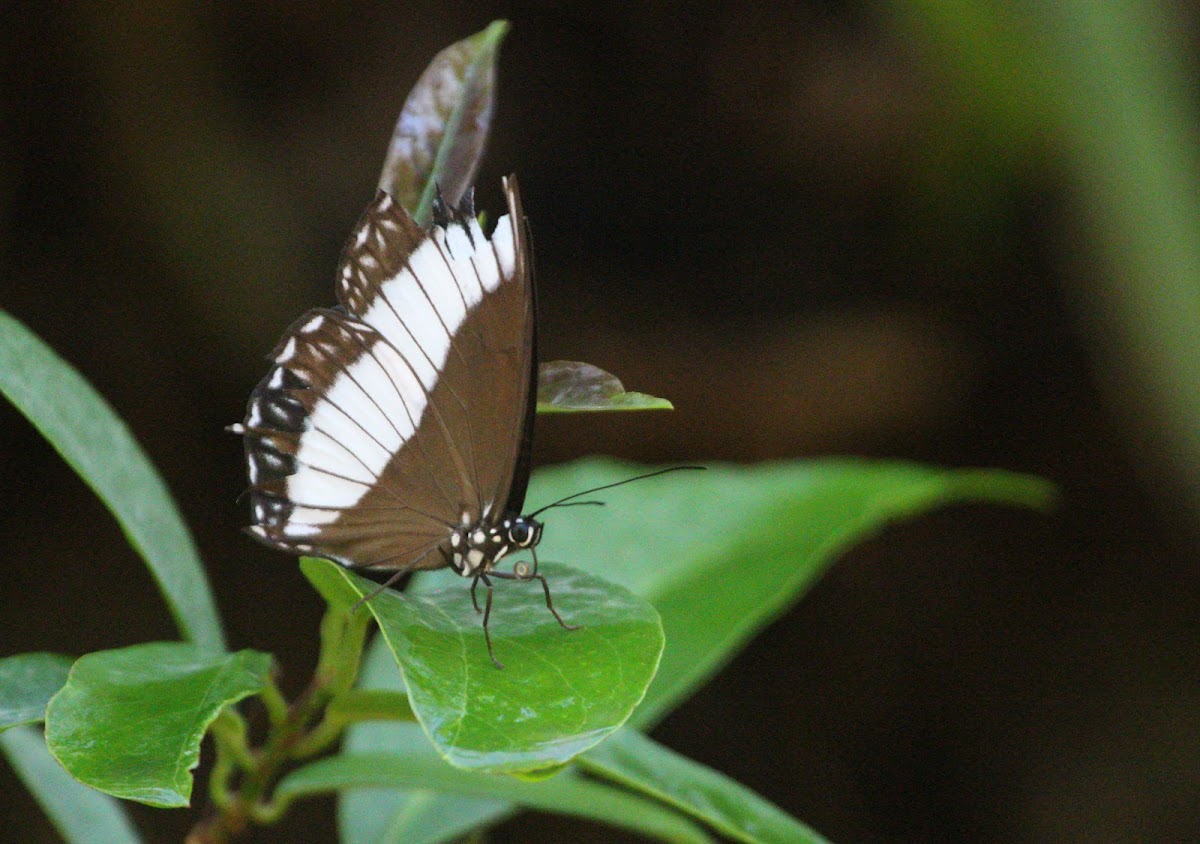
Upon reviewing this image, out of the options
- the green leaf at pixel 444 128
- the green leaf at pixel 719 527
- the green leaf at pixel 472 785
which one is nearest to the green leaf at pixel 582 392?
the green leaf at pixel 444 128

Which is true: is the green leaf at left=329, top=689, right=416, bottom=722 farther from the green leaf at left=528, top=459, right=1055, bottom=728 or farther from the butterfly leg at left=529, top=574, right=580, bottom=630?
the green leaf at left=528, top=459, right=1055, bottom=728

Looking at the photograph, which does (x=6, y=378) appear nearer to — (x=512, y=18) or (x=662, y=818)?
(x=662, y=818)

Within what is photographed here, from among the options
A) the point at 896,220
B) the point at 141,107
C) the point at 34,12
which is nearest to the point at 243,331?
the point at 141,107

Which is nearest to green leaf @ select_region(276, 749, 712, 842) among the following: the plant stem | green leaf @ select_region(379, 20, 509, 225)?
the plant stem

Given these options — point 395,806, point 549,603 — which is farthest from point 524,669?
point 395,806

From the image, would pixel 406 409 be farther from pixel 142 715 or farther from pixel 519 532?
pixel 142 715

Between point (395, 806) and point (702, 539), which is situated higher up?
point (702, 539)

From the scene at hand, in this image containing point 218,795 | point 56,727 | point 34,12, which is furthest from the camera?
point 34,12
